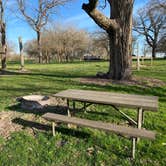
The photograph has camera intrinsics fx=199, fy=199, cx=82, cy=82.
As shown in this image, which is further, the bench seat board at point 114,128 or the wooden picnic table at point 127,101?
the wooden picnic table at point 127,101

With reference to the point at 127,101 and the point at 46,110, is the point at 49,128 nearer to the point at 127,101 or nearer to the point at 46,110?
the point at 46,110

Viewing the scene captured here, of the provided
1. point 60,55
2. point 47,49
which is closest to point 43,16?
point 47,49

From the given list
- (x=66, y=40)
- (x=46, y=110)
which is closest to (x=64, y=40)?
(x=66, y=40)

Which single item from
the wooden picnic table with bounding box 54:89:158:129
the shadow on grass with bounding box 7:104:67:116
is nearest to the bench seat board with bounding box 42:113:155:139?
the wooden picnic table with bounding box 54:89:158:129

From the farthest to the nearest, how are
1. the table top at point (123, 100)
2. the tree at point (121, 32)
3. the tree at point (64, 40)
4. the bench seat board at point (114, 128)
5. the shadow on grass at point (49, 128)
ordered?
→ 1. the tree at point (64, 40)
2. the tree at point (121, 32)
3. the shadow on grass at point (49, 128)
4. the table top at point (123, 100)
5. the bench seat board at point (114, 128)

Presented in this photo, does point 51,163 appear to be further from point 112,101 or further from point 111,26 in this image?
point 111,26

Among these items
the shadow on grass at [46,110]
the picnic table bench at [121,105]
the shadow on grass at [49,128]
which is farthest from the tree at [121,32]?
the shadow on grass at [49,128]

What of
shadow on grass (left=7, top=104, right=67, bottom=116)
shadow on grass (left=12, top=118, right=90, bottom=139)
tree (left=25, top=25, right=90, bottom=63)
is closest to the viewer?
shadow on grass (left=12, top=118, right=90, bottom=139)

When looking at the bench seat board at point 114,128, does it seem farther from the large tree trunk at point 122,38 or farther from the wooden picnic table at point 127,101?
the large tree trunk at point 122,38

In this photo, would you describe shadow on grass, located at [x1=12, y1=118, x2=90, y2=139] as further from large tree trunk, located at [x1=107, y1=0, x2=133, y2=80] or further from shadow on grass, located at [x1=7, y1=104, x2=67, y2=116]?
large tree trunk, located at [x1=107, y1=0, x2=133, y2=80]

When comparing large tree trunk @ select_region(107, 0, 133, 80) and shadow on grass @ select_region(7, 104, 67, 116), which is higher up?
large tree trunk @ select_region(107, 0, 133, 80)

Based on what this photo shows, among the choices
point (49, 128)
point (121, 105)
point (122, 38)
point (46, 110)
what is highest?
point (122, 38)

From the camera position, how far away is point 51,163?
10.1ft

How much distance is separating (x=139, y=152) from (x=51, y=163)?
1.43m
